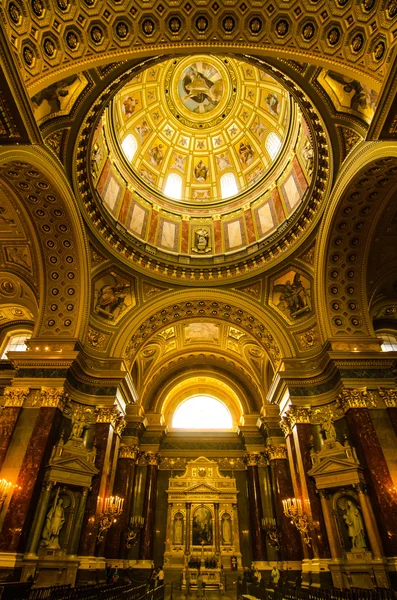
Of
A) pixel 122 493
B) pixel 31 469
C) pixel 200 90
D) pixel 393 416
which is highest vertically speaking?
pixel 200 90

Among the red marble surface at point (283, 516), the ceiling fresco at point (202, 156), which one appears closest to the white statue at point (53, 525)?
the red marble surface at point (283, 516)

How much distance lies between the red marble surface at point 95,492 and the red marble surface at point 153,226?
32.1 feet

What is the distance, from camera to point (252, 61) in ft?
40.6

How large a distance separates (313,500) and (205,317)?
10376 mm

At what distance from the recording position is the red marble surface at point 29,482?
11.1 m

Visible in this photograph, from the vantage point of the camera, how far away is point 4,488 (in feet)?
38.2

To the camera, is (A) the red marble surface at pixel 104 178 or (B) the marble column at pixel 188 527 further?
(B) the marble column at pixel 188 527

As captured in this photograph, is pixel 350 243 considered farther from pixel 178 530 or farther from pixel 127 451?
pixel 178 530

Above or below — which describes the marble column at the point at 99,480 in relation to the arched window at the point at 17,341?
below

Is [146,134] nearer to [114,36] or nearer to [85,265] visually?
[85,265]

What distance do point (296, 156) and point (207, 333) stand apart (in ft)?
37.0

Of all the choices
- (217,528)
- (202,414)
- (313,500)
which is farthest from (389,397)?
(202,414)

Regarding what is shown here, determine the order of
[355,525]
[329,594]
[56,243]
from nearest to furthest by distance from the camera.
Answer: [329,594] < [355,525] < [56,243]

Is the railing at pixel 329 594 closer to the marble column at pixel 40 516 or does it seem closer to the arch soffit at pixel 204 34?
the marble column at pixel 40 516
